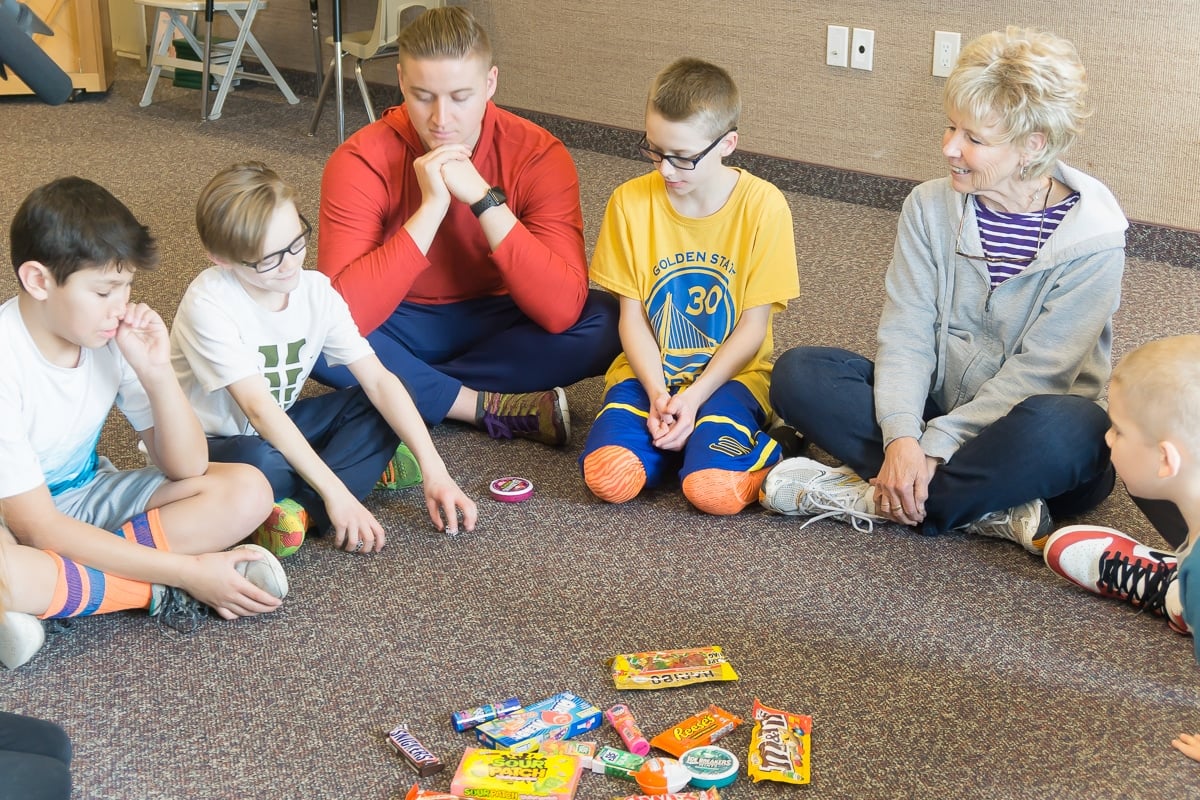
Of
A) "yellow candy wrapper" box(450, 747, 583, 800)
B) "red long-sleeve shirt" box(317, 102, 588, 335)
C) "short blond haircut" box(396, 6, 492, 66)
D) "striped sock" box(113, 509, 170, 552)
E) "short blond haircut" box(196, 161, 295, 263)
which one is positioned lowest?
"yellow candy wrapper" box(450, 747, 583, 800)

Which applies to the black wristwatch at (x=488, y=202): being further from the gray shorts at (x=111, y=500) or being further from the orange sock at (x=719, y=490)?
the gray shorts at (x=111, y=500)

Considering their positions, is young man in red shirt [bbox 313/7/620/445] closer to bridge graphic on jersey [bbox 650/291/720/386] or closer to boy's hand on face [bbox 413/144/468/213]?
boy's hand on face [bbox 413/144/468/213]

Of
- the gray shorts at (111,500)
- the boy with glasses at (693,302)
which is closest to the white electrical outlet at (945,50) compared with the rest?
the boy with glasses at (693,302)

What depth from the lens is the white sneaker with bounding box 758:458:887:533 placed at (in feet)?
6.32

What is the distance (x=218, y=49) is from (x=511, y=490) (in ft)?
11.8

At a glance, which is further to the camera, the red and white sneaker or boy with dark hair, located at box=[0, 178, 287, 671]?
the red and white sneaker

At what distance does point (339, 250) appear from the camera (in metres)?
2.18

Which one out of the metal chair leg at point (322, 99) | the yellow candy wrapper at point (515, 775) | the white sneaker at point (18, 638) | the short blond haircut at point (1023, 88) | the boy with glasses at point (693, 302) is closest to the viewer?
the yellow candy wrapper at point (515, 775)

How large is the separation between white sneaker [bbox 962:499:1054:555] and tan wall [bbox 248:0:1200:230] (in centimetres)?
155

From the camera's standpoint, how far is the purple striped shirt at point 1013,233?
187 cm

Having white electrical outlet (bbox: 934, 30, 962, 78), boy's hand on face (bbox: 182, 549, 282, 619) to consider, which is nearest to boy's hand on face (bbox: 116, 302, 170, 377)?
boy's hand on face (bbox: 182, 549, 282, 619)

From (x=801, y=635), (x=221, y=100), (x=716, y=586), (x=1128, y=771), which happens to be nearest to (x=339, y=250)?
(x=716, y=586)

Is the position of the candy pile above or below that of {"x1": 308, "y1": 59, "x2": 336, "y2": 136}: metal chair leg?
below

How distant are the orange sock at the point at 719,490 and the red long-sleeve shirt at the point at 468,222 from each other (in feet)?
1.48
